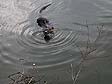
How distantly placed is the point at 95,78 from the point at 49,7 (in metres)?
2.41

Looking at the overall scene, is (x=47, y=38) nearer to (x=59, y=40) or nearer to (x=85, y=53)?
(x=59, y=40)

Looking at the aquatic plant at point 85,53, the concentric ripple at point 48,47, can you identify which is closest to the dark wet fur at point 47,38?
the concentric ripple at point 48,47

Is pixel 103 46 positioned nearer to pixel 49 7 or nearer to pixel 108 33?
pixel 108 33

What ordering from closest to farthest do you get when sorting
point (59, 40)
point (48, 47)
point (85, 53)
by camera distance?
point (85, 53), point (48, 47), point (59, 40)

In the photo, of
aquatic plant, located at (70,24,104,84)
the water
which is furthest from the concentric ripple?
aquatic plant, located at (70,24,104,84)

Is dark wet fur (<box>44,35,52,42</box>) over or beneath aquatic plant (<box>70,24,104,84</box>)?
over

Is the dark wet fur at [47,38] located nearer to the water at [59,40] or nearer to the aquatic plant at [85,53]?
the water at [59,40]

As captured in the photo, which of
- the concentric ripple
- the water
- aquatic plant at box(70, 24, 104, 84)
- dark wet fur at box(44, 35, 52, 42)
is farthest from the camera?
dark wet fur at box(44, 35, 52, 42)

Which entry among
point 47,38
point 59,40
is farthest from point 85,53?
point 47,38

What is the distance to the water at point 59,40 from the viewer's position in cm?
471

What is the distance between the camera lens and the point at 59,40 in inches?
209

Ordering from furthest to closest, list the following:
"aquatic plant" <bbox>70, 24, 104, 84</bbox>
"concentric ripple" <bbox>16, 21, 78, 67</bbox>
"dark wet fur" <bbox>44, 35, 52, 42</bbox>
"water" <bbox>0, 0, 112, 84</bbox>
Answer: "dark wet fur" <bbox>44, 35, 52, 42</bbox>, "concentric ripple" <bbox>16, 21, 78, 67</bbox>, "water" <bbox>0, 0, 112, 84</bbox>, "aquatic plant" <bbox>70, 24, 104, 84</bbox>

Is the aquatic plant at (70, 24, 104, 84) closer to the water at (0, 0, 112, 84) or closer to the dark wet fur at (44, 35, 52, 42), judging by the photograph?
the water at (0, 0, 112, 84)

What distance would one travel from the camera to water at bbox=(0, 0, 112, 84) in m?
4.71
